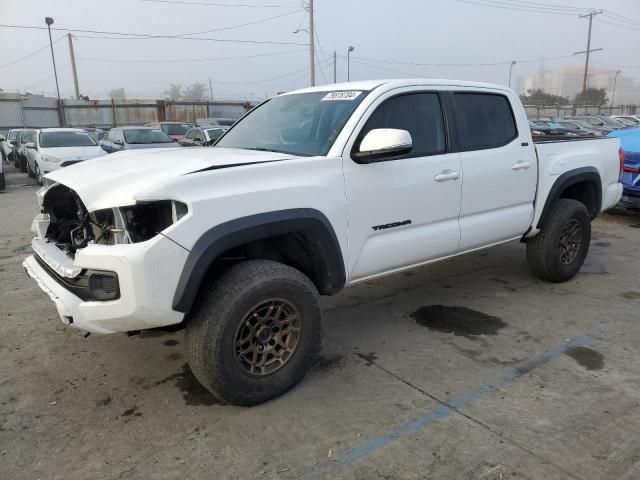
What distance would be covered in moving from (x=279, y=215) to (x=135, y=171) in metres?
0.85

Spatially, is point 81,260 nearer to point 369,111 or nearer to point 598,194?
point 369,111

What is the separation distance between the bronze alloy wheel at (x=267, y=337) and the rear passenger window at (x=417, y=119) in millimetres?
1390

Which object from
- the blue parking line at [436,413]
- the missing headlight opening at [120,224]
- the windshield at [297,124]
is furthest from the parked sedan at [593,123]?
the missing headlight opening at [120,224]

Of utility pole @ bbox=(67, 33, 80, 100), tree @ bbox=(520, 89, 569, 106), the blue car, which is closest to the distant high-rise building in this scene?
tree @ bbox=(520, 89, 569, 106)

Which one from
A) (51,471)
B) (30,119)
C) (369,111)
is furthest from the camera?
(30,119)

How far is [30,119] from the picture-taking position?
32312 mm

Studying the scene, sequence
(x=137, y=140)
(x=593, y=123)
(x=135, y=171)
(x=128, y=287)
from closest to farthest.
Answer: (x=128, y=287) < (x=135, y=171) < (x=137, y=140) < (x=593, y=123)

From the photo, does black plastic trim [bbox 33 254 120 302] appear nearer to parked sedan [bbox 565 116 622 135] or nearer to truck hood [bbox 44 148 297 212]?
truck hood [bbox 44 148 297 212]

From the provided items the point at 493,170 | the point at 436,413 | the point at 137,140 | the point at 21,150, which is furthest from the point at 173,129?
the point at 436,413

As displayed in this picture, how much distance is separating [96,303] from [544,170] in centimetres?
393

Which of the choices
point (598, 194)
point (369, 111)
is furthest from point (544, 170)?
point (369, 111)

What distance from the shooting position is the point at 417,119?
3797mm

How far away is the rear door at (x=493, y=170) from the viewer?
13.3ft

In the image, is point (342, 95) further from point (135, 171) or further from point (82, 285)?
point (82, 285)
